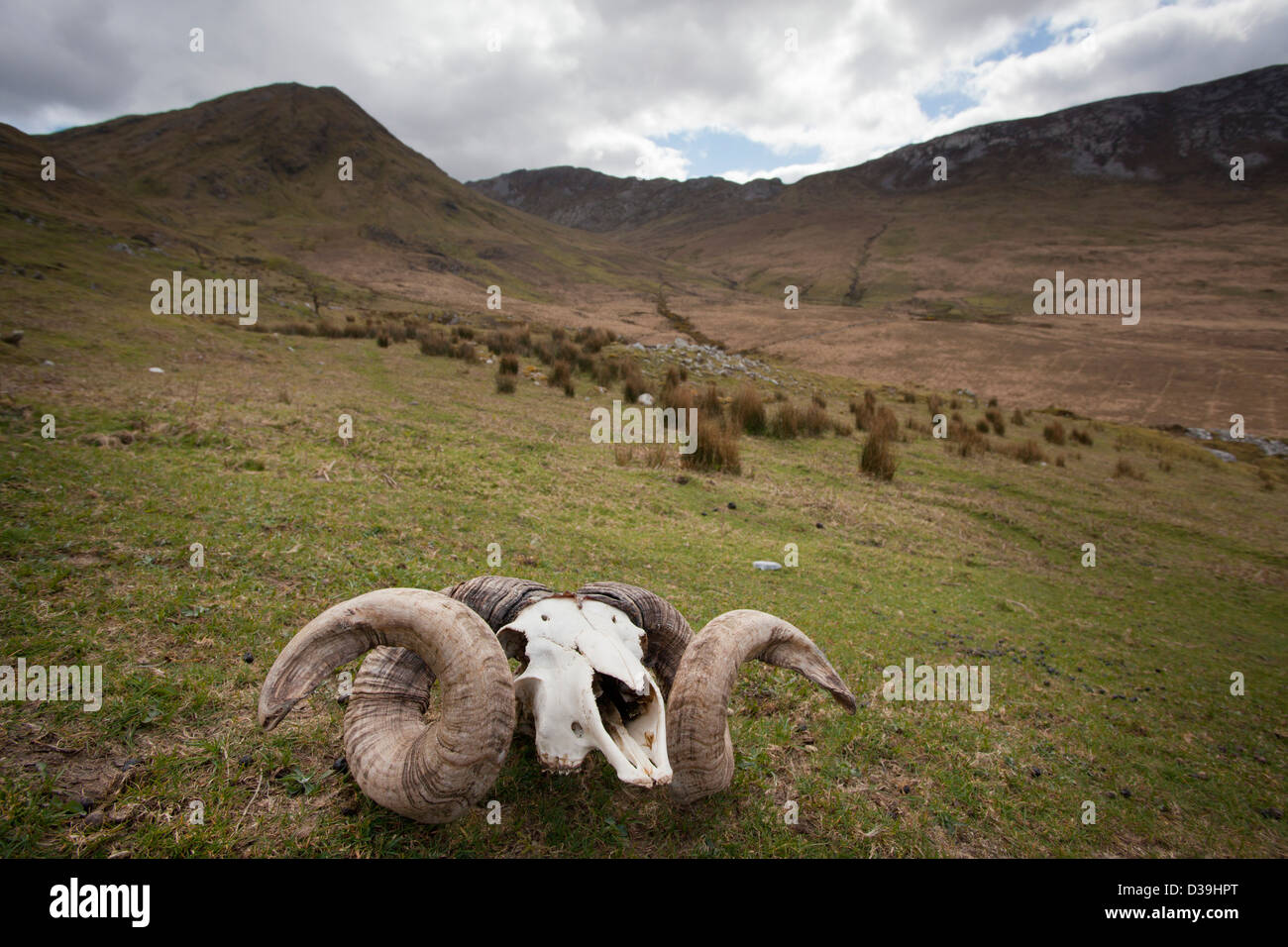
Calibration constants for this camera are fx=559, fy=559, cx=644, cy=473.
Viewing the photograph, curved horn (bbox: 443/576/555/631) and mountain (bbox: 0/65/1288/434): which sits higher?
mountain (bbox: 0/65/1288/434)

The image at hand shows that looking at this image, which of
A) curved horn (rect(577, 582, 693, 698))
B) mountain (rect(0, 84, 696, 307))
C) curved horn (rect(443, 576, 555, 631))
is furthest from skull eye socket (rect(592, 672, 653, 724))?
mountain (rect(0, 84, 696, 307))

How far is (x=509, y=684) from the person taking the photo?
2.48 m

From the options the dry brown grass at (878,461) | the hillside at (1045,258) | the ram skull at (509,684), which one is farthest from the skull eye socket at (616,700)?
the hillside at (1045,258)

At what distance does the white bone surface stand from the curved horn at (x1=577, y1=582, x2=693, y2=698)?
0.07 metres

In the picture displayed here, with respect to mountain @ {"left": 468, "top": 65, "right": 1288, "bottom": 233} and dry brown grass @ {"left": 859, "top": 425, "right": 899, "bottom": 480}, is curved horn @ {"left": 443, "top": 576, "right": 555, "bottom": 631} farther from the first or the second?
mountain @ {"left": 468, "top": 65, "right": 1288, "bottom": 233}

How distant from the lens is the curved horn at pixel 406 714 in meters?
2.41

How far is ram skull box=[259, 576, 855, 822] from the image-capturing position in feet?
8.01

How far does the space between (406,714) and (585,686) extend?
918mm

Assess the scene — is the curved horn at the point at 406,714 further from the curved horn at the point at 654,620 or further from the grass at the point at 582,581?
the curved horn at the point at 654,620

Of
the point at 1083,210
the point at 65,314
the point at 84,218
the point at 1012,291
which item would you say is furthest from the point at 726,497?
the point at 1083,210

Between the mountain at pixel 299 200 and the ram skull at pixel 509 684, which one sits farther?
the mountain at pixel 299 200

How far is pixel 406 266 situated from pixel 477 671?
7785 centimetres
